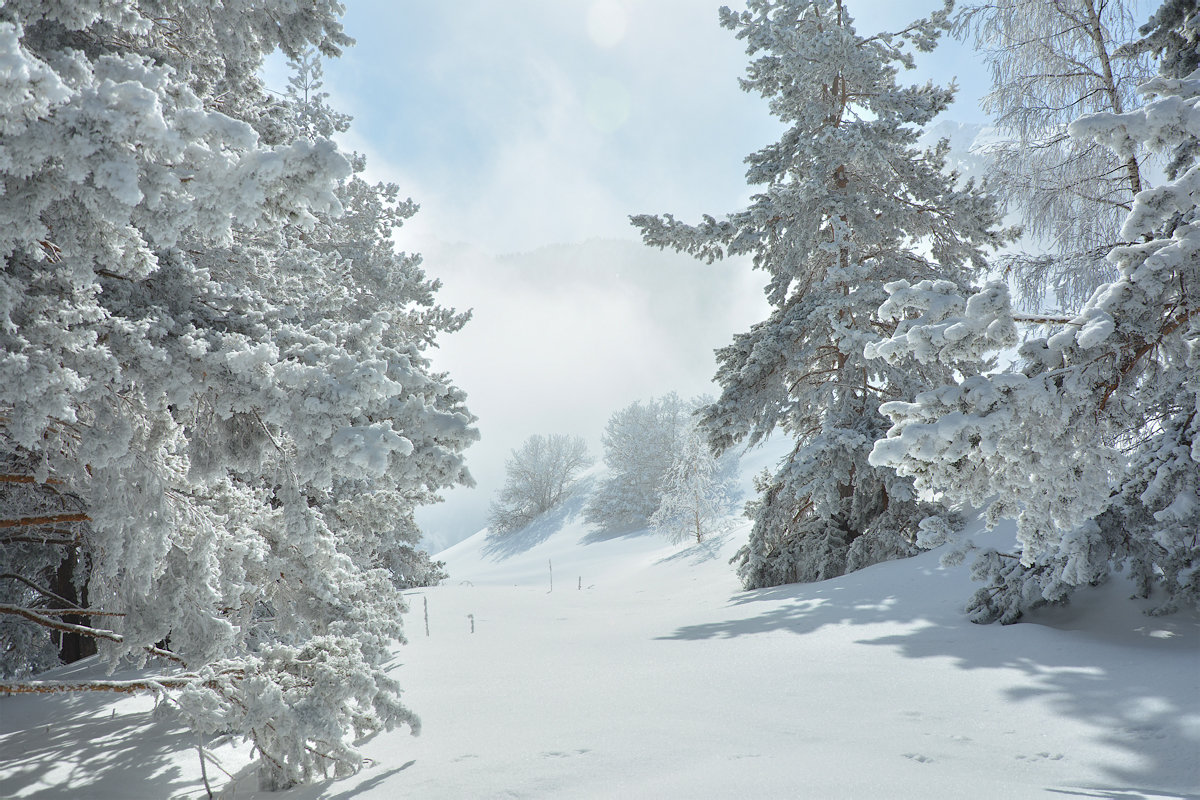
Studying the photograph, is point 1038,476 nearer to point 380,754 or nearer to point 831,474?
point 380,754

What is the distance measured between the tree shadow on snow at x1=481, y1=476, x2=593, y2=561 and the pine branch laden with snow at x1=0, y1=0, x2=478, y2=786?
35.4 m

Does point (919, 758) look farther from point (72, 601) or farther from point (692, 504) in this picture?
point (692, 504)

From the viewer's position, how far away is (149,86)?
105 inches

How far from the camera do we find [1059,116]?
29.2ft

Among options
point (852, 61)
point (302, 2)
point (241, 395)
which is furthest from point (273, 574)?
point (852, 61)

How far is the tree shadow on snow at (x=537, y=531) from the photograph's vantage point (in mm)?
39781

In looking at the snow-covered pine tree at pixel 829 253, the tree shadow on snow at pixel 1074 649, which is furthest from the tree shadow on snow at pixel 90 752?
the snow-covered pine tree at pixel 829 253

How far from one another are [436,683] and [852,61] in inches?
396

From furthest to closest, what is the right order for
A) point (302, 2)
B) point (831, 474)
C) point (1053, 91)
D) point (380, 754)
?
point (831, 474)
point (1053, 91)
point (380, 754)
point (302, 2)

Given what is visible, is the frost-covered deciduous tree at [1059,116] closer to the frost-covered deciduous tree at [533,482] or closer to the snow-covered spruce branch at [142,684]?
the snow-covered spruce branch at [142,684]

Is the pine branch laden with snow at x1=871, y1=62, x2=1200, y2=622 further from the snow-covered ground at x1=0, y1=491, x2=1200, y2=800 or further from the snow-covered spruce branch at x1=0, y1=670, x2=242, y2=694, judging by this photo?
the snow-covered spruce branch at x1=0, y1=670, x2=242, y2=694

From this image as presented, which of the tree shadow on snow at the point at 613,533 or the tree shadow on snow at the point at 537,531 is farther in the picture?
the tree shadow on snow at the point at 537,531

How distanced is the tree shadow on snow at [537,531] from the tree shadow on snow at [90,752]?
107 feet

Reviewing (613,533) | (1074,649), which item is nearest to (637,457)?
(613,533)
